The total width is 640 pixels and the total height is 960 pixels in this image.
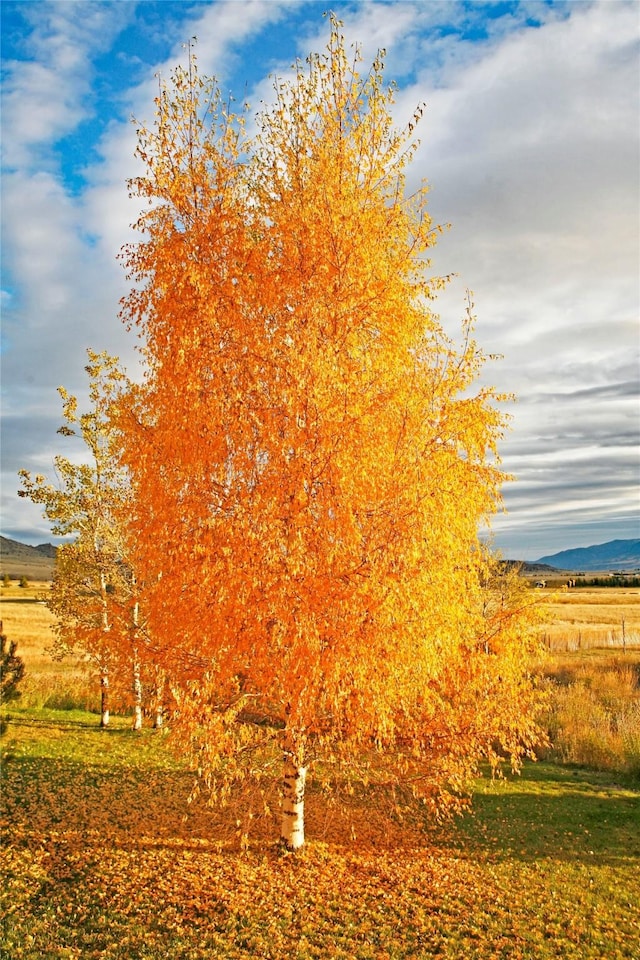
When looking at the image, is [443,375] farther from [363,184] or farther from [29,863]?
[29,863]

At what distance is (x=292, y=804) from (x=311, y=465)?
5.76m

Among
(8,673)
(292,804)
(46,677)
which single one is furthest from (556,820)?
(46,677)

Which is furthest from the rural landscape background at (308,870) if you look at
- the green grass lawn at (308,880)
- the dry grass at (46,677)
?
the dry grass at (46,677)

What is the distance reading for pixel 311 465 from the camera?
7.84 metres

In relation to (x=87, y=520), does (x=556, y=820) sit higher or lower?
lower

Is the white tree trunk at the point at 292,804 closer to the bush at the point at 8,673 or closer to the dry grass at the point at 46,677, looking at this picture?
the bush at the point at 8,673

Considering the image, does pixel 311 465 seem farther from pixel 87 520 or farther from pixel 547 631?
pixel 547 631

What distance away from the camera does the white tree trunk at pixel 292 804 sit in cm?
966

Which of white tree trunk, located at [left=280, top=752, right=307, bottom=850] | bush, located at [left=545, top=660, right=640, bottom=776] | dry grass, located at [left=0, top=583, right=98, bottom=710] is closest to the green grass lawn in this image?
white tree trunk, located at [left=280, top=752, right=307, bottom=850]

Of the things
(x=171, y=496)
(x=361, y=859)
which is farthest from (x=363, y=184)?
(x=361, y=859)

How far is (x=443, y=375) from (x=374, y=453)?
1.64 meters

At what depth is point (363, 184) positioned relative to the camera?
8961 mm

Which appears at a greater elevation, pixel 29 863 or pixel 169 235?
pixel 169 235

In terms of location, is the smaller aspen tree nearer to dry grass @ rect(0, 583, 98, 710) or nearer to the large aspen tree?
dry grass @ rect(0, 583, 98, 710)
